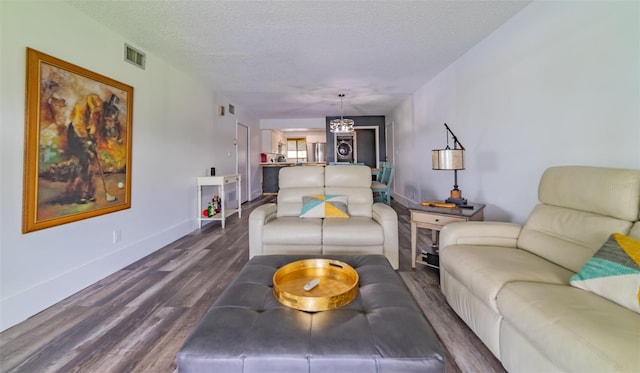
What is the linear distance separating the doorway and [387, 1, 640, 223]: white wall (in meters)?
4.49

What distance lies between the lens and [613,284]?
103cm

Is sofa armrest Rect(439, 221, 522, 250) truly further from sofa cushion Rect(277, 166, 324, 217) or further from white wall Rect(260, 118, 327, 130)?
white wall Rect(260, 118, 327, 130)

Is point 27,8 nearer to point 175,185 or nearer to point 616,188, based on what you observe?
point 175,185

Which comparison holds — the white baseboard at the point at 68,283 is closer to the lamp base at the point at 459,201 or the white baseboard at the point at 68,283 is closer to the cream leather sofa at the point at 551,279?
the cream leather sofa at the point at 551,279

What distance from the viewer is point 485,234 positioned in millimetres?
1791

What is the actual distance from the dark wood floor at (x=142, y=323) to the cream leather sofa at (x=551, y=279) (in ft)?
0.50

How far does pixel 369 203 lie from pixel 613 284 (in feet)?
6.19

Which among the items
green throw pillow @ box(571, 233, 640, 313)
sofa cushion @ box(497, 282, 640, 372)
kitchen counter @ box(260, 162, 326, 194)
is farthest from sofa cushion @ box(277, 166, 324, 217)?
kitchen counter @ box(260, 162, 326, 194)

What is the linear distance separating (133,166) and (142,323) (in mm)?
1819

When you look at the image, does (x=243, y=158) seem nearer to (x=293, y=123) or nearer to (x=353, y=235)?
(x=293, y=123)

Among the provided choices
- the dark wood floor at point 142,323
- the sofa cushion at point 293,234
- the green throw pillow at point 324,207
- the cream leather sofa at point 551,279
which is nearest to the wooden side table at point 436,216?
the cream leather sofa at point 551,279

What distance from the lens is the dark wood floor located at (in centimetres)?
133

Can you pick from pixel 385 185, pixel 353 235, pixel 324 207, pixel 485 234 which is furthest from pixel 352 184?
pixel 385 185

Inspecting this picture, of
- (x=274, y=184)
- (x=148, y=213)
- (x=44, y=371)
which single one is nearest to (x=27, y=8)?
(x=148, y=213)
